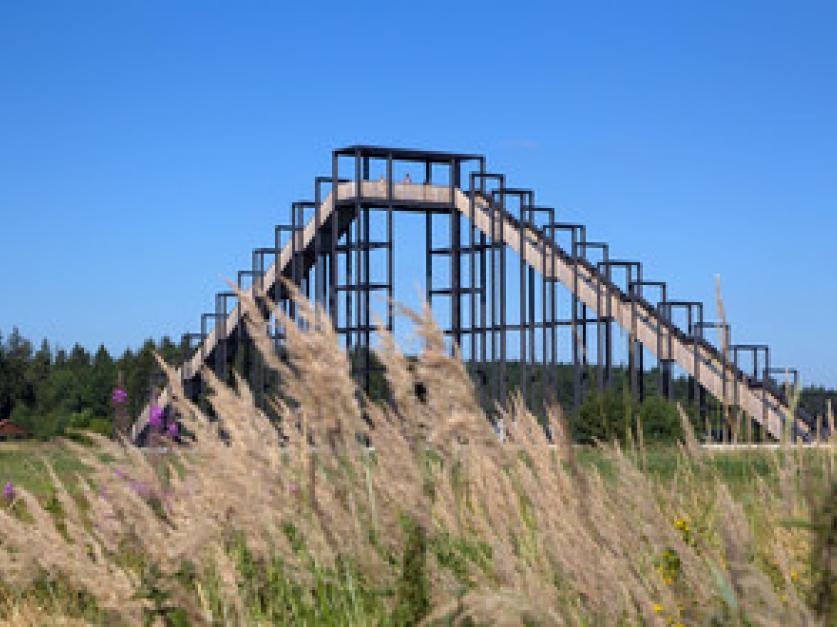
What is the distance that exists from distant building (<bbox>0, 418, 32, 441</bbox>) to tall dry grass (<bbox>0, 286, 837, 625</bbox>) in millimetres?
45935

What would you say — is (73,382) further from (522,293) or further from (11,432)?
(522,293)

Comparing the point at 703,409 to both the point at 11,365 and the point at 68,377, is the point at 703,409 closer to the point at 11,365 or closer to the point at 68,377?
the point at 68,377

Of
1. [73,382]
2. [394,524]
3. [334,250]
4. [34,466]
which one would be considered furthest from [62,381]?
[394,524]

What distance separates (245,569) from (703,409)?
21.3 metres

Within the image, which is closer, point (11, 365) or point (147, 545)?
point (147, 545)

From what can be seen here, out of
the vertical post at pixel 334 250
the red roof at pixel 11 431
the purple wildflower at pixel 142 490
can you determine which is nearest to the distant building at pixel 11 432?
the red roof at pixel 11 431

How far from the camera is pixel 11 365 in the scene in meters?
56.9

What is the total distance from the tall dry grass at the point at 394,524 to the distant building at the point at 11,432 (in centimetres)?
4594

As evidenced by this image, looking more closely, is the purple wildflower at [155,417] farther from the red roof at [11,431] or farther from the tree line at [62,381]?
the red roof at [11,431]

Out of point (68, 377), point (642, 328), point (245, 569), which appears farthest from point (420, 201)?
point (68, 377)

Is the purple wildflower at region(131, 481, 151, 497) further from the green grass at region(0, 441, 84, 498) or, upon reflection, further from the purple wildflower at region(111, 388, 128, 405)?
the green grass at region(0, 441, 84, 498)

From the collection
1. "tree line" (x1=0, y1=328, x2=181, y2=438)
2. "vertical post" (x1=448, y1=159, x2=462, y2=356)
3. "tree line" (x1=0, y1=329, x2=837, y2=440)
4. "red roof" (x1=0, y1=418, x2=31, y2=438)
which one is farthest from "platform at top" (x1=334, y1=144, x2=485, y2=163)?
"red roof" (x1=0, y1=418, x2=31, y2=438)

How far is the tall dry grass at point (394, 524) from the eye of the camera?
303 cm

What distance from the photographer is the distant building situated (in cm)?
4809
